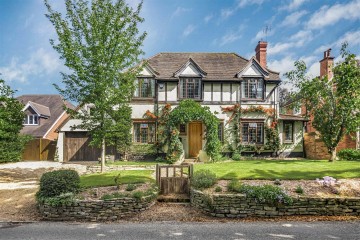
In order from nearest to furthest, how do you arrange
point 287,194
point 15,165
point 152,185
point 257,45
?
1. point 287,194
2. point 152,185
3. point 15,165
4. point 257,45

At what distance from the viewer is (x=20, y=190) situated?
40.5 feet

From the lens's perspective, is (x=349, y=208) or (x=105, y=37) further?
(x=105, y=37)

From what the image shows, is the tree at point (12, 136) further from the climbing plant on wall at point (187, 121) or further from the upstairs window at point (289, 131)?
the upstairs window at point (289, 131)

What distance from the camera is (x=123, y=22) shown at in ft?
46.4

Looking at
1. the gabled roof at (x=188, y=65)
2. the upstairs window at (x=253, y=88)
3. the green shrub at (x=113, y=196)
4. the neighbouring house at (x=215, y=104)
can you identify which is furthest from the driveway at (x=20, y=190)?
the upstairs window at (x=253, y=88)

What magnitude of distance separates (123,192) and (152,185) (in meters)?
1.43

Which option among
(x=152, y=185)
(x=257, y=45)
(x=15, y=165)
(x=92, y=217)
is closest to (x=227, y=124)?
(x=257, y=45)

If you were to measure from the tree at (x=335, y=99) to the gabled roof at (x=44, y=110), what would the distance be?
2343 centimetres

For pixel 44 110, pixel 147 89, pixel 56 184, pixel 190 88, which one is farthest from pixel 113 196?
pixel 44 110

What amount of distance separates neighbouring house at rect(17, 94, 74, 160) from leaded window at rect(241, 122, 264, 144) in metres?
16.3

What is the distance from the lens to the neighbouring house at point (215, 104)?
68.6ft

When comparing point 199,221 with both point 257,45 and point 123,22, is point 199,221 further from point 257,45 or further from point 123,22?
point 257,45

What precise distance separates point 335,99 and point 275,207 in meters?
11.3

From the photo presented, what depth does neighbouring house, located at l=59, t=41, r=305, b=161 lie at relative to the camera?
20.9 metres
